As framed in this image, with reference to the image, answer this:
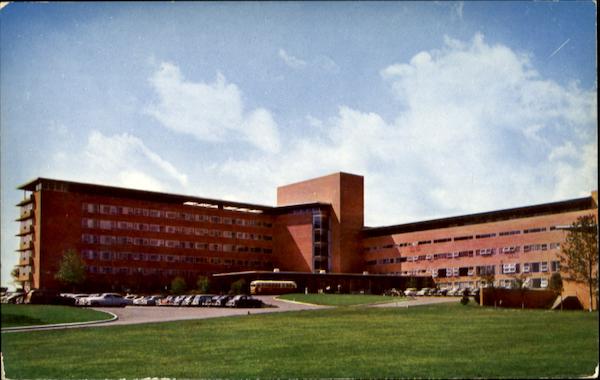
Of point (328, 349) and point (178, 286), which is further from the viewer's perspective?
point (178, 286)

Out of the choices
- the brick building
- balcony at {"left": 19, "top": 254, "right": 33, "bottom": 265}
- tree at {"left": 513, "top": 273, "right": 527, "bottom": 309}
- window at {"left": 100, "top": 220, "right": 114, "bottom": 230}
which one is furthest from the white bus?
tree at {"left": 513, "top": 273, "right": 527, "bottom": 309}

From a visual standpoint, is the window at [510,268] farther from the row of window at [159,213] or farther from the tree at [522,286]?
the row of window at [159,213]

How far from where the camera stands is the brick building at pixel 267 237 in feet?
139

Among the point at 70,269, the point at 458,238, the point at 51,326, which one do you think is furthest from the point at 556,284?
the point at 458,238

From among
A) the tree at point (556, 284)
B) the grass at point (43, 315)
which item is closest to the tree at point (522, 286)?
the tree at point (556, 284)

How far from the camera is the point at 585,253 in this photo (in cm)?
2147

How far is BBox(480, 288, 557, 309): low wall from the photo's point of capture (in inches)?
1172

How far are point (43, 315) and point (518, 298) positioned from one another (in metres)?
25.1

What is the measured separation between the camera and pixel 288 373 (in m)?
17.2

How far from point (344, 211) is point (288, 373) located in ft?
220

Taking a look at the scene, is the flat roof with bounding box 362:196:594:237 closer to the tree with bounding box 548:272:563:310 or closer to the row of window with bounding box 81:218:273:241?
the tree with bounding box 548:272:563:310

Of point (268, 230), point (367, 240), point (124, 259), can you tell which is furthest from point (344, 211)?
point (124, 259)

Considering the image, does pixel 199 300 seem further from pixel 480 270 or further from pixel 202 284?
pixel 480 270

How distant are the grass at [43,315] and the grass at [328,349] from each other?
11.4 feet
